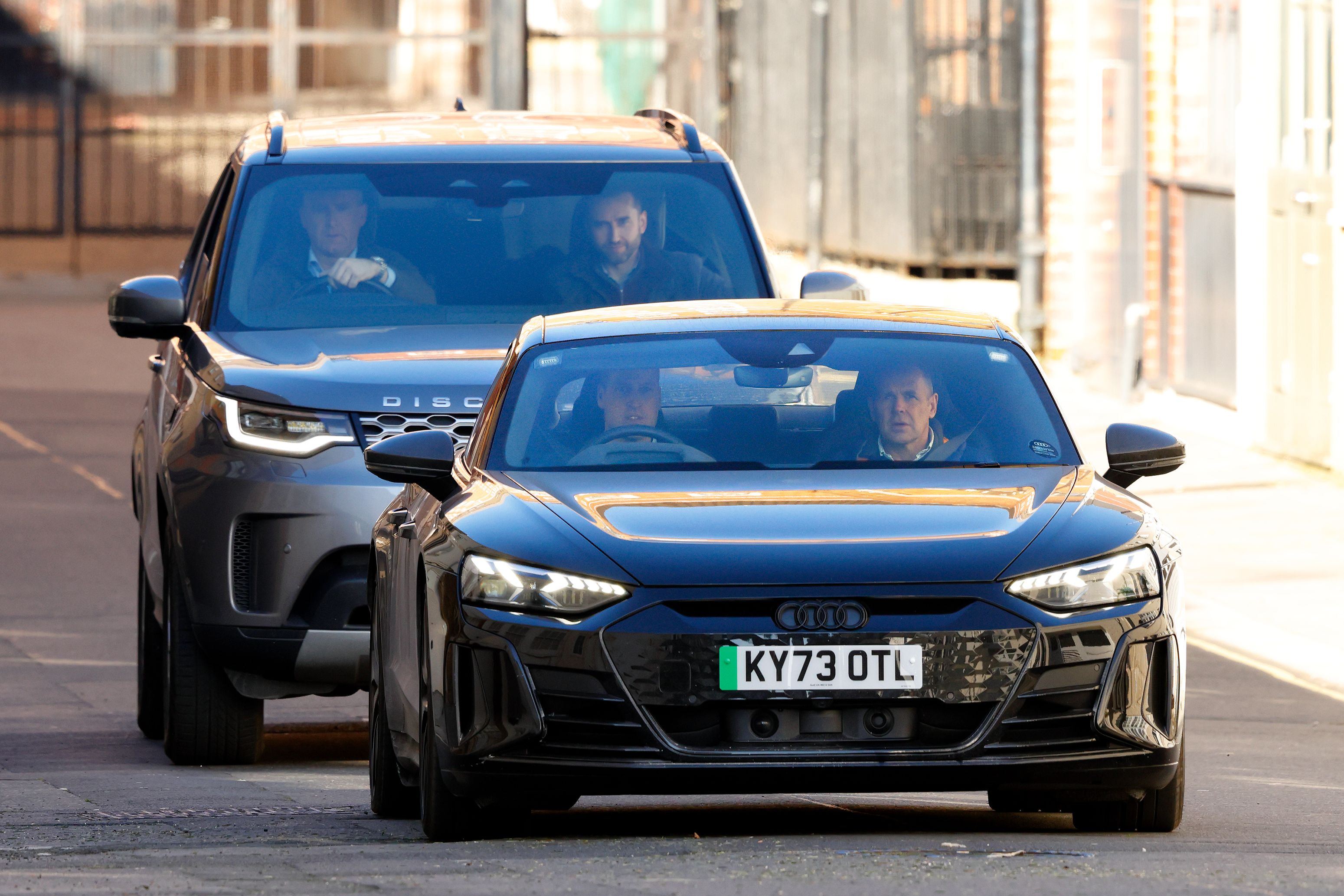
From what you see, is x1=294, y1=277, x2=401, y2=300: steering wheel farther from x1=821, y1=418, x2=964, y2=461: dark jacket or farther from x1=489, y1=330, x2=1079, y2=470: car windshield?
x1=821, y1=418, x2=964, y2=461: dark jacket

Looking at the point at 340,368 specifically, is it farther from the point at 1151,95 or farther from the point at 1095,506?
the point at 1151,95

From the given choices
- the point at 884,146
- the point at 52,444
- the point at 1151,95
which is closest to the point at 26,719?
the point at 52,444

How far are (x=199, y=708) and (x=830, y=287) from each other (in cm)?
239

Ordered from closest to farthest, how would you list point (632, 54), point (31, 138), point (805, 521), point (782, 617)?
point (782, 617)
point (805, 521)
point (31, 138)
point (632, 54)

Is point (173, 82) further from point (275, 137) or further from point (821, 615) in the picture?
point (821, 615)

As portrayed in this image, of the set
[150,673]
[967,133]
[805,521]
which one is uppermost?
[967,133]

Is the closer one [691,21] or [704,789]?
[704,789]

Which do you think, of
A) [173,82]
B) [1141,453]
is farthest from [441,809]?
[173,82]

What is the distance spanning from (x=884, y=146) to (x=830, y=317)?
19205 millimetres

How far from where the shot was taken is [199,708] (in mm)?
9281

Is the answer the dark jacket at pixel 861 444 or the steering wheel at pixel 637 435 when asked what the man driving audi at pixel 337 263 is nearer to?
→ the steering wheel at pixel 637 435

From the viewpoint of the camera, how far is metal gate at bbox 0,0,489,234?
31203mm

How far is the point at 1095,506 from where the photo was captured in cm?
670

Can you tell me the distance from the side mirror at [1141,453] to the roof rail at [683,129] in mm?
3124
